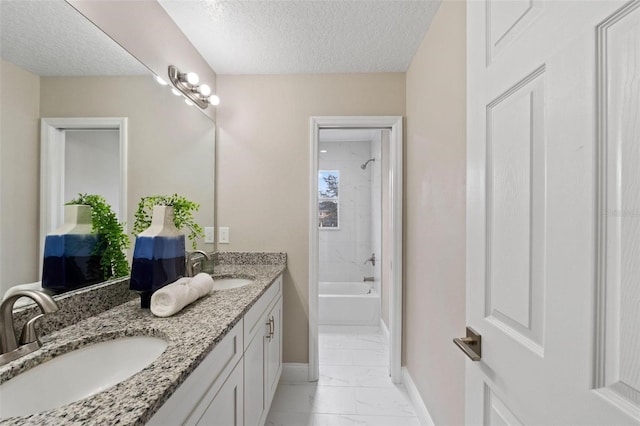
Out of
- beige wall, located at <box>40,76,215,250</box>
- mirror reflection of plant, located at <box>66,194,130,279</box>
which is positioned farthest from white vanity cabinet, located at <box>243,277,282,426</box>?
beige wall, located at <box>40,76,215,250</box>

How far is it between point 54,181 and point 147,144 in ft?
1.91

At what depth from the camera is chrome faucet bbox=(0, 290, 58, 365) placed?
0.75 meters

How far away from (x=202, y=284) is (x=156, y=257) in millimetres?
238

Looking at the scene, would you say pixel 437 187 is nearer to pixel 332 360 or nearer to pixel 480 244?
pixel 480 244

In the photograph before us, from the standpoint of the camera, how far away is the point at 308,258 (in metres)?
2.35

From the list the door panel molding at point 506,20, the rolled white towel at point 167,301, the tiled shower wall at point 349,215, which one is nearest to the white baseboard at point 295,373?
the rolled white towel at point 167,301

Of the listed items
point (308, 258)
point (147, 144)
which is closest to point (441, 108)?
point (308, 258)

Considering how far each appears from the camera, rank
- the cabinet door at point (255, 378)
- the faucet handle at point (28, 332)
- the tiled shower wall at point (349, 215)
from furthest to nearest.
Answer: the tiled shower wall at point (349, 215) → the cabinet door at point (255, 378) → the faucet handle at point (28, 332)

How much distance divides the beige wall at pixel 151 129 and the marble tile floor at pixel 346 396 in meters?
1.29

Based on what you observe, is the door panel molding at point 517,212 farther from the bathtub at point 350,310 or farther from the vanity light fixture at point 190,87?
the bathtub at point 350,310

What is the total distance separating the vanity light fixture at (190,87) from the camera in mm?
1786

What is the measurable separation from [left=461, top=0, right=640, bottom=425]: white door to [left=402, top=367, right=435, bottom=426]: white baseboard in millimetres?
1186

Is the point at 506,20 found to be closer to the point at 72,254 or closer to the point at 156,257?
the point at 156,257

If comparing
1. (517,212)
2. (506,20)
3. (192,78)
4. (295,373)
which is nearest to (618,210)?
(517,212)
